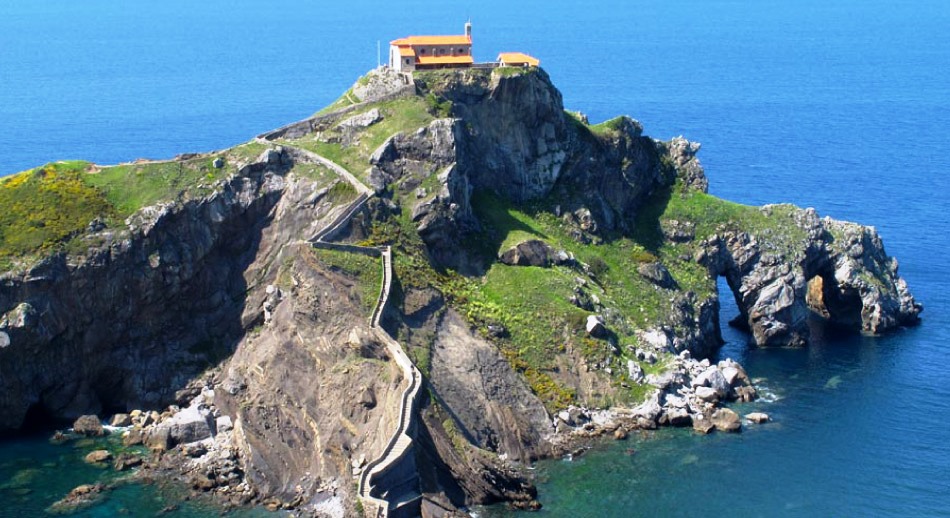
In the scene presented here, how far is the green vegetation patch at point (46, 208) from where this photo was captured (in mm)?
113688

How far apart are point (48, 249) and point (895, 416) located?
72814 millimetres

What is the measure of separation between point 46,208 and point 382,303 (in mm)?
31422

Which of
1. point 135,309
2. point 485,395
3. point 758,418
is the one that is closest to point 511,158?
point 485,395

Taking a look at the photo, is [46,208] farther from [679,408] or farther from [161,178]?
[679,408]

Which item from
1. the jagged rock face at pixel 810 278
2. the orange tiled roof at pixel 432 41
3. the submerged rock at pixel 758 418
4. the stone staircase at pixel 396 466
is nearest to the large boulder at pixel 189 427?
the stone staircase at pixel 396 466

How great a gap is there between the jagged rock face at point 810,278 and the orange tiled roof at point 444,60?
101 ft

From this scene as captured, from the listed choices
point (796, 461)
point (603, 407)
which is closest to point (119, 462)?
point (603, 407)

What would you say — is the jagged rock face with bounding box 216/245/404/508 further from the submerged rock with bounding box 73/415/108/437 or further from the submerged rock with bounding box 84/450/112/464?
the submerged rock with bounding box 73/415/108/437

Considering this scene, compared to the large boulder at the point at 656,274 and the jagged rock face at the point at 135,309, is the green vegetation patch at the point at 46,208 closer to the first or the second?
the jagged rock face at the point at 135,309

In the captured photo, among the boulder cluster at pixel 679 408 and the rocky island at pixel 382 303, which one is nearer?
the rocky island at pixel 382 303

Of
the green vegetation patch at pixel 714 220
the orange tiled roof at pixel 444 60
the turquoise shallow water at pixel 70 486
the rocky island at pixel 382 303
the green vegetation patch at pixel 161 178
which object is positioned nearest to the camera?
the turquoise shallow water at pixel 70 486

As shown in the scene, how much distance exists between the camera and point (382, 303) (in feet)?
363

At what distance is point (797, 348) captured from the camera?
134m

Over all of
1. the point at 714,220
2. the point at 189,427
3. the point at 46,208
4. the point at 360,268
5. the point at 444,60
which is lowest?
the point at 189,427
